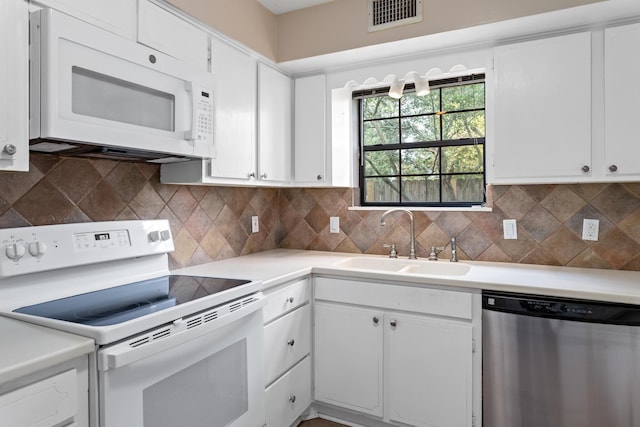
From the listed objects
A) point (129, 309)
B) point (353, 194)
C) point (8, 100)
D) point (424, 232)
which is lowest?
point (129, 309)

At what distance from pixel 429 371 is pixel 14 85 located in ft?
6.66

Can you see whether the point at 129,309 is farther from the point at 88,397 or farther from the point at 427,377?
the point at 427,377

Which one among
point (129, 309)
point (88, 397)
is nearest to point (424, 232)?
point (129, 309)

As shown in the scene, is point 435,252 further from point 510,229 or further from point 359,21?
point 359,21

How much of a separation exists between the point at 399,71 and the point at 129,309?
6.44 feet

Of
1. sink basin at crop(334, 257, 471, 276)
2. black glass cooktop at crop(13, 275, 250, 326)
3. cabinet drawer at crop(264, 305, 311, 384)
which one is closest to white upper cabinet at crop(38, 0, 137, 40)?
black glass cooktop at crop(13, 275, 250, 326)

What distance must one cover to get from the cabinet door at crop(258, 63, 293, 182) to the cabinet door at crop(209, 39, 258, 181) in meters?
0.06

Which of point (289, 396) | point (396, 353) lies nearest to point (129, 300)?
point (289, 396)

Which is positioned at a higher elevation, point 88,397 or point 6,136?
point 6,136

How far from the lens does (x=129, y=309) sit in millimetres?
1362

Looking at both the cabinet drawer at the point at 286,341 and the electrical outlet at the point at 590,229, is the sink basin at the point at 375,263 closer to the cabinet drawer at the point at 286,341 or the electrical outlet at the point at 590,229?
the cabinet drawer at the point at 286,341

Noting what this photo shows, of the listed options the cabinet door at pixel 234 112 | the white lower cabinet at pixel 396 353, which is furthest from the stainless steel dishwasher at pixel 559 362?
the cabinet door at pixel 234 112

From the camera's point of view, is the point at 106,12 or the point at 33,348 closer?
the point at 33,348

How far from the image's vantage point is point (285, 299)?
2.07m
